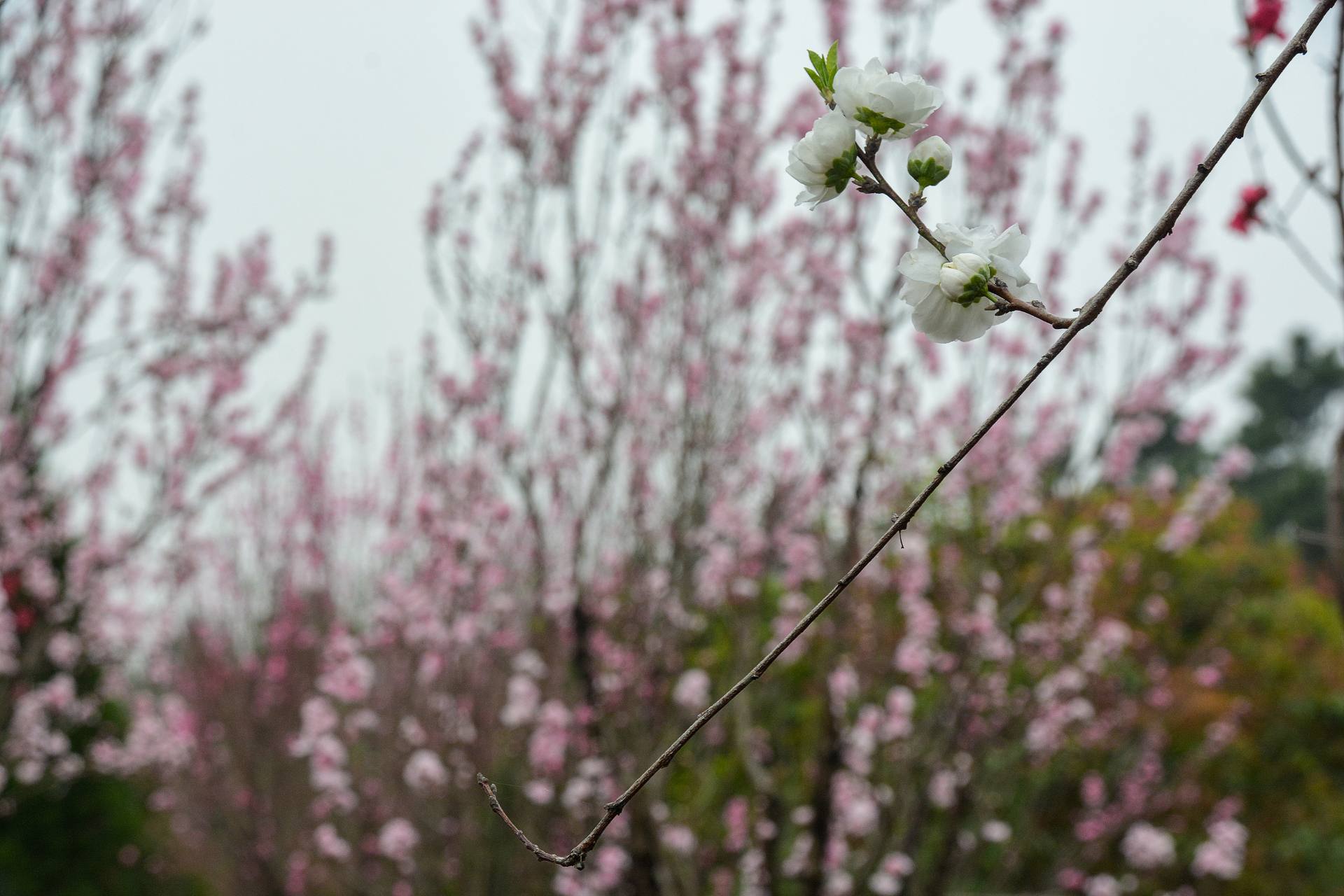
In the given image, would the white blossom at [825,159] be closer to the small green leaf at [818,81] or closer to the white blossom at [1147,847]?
the small green leaf at [818,81]

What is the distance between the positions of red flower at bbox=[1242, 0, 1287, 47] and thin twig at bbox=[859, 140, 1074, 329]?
4.23 ft

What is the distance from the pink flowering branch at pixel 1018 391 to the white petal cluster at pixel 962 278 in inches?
4.1

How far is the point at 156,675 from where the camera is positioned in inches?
375

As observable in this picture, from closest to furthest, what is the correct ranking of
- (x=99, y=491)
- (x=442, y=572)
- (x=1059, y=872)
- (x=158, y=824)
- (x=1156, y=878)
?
(x=442, y=572)
(x=1059, y=872)
(x=99, y=491)
(x=1156, y=878)
(x=158, y=824)

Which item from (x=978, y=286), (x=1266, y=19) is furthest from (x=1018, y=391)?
(x=1266, y=19)

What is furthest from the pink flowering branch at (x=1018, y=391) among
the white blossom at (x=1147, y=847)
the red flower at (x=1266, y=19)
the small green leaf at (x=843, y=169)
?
the white blossom at (x=1147, y=847)

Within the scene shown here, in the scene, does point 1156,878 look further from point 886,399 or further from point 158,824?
point 158,824

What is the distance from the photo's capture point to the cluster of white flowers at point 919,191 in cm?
89

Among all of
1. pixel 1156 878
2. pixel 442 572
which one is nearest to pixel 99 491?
pixel 442 572

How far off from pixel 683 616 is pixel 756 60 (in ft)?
8.45

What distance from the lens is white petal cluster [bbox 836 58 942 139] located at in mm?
895

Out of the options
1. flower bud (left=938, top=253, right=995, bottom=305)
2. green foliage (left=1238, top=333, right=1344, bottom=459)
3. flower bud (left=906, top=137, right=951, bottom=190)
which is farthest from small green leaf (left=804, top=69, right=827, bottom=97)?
green foliage (left=1238, top=333, right=1344, bottom=459)

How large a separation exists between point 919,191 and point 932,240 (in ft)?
0.25

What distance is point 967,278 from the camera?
88cm
